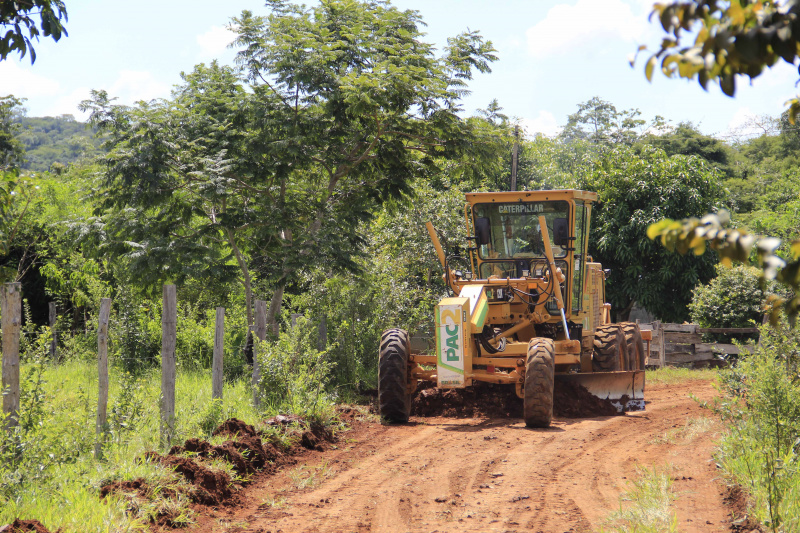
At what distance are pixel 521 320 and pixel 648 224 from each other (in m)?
13.4

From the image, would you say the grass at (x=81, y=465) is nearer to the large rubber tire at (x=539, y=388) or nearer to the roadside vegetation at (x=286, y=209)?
the roadside vegetation at (x=286, y=209)

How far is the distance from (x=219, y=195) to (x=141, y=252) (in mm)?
1678

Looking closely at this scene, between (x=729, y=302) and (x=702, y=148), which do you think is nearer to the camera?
(x=729, y=302)

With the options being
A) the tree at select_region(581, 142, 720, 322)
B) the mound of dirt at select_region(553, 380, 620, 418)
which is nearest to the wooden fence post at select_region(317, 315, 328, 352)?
the mound of dirt at select_region(553, 380, 620, 418)

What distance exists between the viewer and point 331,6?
13.2 meters

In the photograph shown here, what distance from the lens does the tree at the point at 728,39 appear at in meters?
2.03

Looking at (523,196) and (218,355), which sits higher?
(523,196)

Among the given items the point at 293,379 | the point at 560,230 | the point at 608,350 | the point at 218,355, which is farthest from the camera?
the point at 608,350

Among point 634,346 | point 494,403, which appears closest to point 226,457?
point 494,403

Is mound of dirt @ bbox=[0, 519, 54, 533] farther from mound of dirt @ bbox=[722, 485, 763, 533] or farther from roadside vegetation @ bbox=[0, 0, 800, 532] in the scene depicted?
mound of dirt @ bbox=[722, 485, 763, 533]

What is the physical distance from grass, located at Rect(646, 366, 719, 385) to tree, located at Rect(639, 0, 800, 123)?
46.5 ft

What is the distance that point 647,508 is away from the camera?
566 centimetres

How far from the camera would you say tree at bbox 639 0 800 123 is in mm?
2031

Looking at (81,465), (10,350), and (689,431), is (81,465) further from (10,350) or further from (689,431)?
(689,431)
